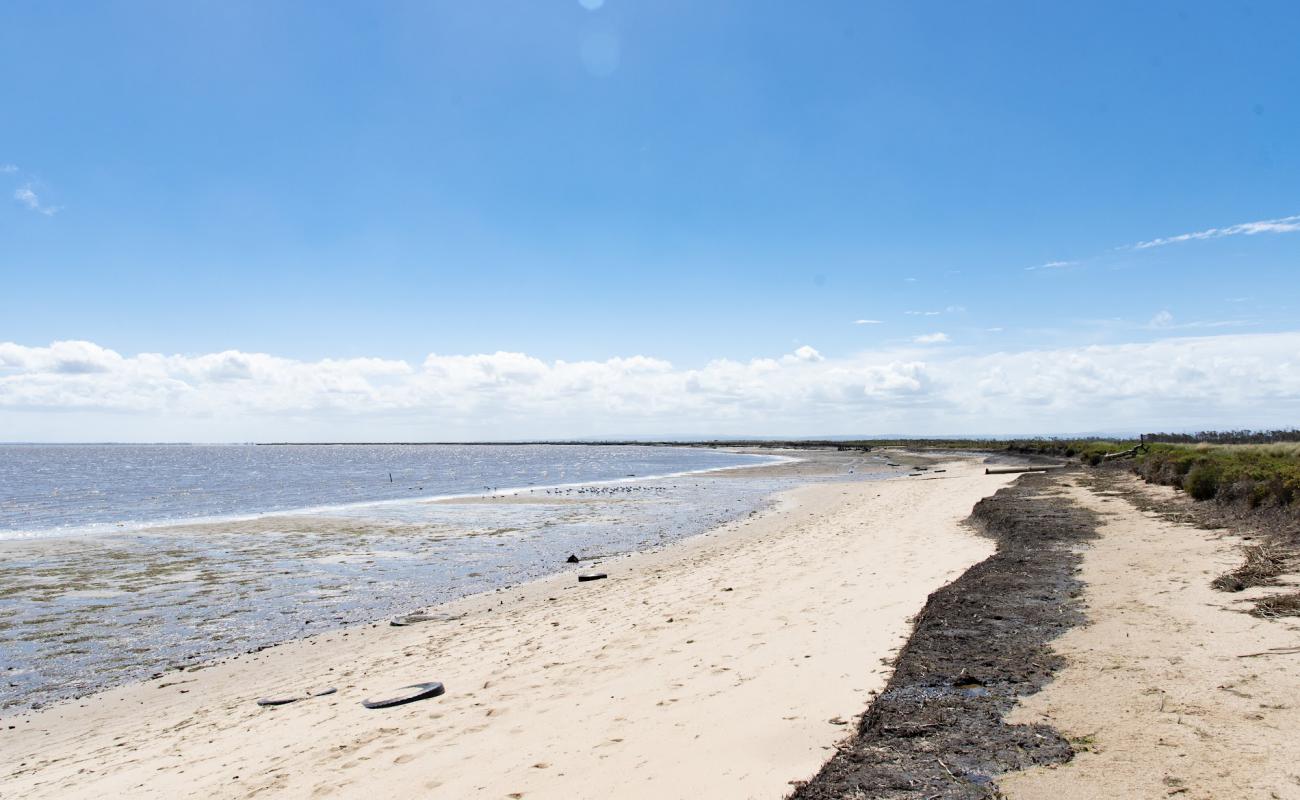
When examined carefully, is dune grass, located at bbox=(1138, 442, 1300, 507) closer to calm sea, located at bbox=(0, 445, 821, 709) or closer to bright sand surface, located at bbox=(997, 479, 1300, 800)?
bright sand surface, located at bbox=(997, 479, 1300, 800)

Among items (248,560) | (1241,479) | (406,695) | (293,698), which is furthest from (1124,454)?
(293,698)

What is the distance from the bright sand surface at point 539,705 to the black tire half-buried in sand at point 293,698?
→ 241 millimetres

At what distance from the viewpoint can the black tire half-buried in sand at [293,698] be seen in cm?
980

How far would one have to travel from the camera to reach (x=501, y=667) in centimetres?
1027

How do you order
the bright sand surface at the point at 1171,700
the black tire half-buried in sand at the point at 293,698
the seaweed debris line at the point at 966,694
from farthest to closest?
the black tire half-buried in sand at the point at 293,698 → the seaweed debris line at the point at 966,694 → the bright sand surface at the point at 1171,700

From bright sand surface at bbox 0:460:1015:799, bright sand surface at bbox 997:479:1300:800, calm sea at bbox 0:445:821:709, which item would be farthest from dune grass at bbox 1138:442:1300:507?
calm sea at bbox 0:445:821:709

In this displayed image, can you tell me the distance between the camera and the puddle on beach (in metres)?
12.9

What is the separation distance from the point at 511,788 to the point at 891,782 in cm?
309

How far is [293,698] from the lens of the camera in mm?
9883

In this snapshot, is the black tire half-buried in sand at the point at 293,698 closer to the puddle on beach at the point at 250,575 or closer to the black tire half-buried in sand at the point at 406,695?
the black tire half-buried in sand at the point at 406,695

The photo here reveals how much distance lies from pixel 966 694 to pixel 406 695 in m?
6.78

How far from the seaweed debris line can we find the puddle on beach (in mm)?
11705

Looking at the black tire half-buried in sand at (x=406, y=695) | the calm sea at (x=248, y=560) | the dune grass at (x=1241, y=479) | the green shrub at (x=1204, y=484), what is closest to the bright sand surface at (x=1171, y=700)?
the black tire half-buried in sand at (x=406, y=695)

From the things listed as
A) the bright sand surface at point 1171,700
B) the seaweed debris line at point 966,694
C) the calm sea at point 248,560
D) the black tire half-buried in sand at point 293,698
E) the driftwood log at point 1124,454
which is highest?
the driftwood log at point 1124,454
